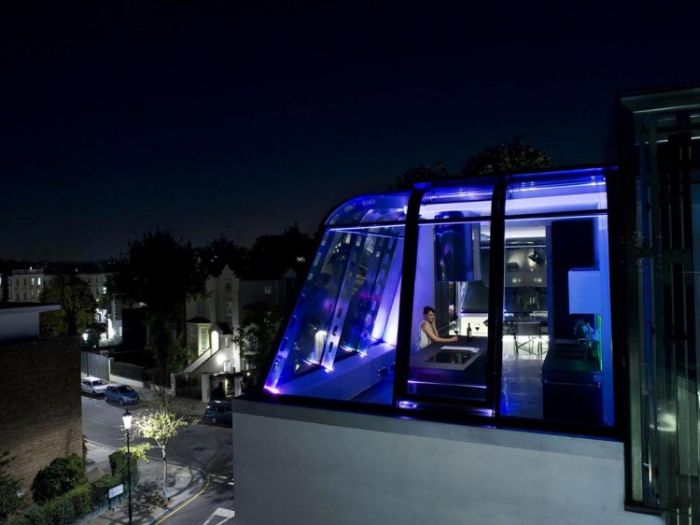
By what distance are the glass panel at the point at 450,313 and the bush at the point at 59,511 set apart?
39.4 ft

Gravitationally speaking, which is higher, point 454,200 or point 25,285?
point 454,200

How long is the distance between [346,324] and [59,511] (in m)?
11.9

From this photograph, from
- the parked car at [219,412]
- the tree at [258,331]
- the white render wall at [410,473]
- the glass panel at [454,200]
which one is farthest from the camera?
the tree at [258,331]

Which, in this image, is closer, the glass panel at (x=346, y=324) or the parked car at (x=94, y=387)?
the glass panel at (x=346, y=324)

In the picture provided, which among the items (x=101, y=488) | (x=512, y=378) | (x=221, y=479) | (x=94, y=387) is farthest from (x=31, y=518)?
(x=94, y=387)

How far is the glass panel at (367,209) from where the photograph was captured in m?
6.82

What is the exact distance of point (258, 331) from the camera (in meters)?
27.0

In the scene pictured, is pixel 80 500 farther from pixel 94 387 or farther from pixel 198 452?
pixel 94 387

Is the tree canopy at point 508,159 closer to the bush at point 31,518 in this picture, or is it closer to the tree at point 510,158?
the tree at point 510,158

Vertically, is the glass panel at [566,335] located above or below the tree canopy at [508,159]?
below

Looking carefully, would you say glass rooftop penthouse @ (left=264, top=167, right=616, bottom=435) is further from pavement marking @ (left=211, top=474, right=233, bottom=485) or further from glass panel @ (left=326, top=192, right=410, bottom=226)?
pavement marking @ (left=211, top=474, right=233, bottom=485)

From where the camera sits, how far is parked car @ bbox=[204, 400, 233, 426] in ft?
77.5

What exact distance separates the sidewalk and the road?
17.1 inches

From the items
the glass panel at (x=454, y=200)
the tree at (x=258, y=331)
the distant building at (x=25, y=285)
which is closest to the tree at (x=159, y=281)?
the tree at (x=258, y=331)
